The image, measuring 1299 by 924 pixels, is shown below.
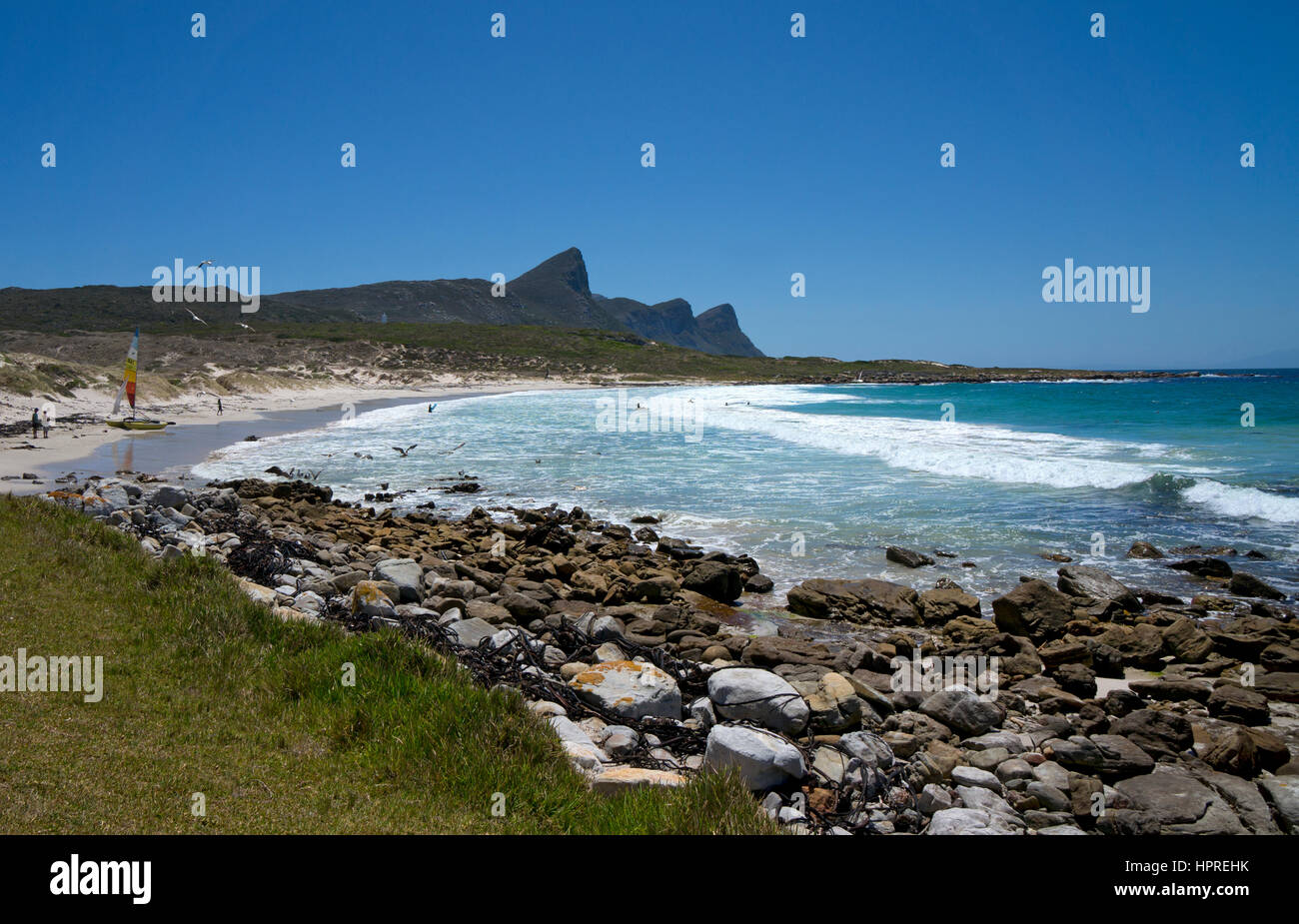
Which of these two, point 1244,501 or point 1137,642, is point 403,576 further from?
point 1244,501

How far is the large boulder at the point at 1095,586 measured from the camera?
10180mm

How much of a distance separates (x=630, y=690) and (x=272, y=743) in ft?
8.66

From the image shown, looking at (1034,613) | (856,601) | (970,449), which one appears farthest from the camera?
(970,449)

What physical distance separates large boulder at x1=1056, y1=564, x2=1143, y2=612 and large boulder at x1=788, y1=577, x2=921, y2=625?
220 centimetres

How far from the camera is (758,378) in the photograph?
114m

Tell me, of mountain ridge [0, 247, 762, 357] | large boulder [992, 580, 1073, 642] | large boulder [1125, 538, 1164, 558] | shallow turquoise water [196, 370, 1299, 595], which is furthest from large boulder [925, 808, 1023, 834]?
mountain ridge [0, 247, 762, 357]

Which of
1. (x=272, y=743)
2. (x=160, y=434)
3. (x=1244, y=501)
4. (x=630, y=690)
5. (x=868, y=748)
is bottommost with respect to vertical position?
(x=868, y=748)

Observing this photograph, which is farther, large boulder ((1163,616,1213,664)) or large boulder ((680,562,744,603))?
large boulder ((680,562,744,603))

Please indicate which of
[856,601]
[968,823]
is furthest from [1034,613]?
[968,823]

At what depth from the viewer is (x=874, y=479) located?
21422 millimetres

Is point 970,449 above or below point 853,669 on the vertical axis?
above

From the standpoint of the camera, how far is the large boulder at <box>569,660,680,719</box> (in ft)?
19.6

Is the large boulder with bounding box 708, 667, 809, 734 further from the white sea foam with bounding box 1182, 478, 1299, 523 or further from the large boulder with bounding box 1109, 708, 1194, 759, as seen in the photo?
the white sea foam with bounding box 1182, 478, 1299, 523
